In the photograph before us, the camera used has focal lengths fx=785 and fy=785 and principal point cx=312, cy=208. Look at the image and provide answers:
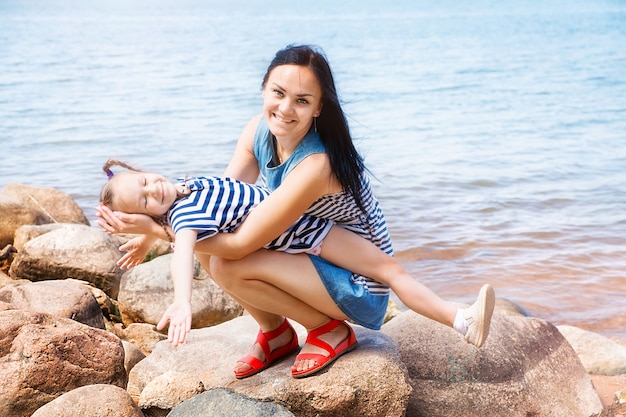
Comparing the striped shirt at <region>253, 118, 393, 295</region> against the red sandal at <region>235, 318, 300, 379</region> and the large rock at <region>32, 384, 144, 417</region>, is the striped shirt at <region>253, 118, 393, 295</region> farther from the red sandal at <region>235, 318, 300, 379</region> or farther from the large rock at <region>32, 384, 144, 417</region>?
the large rock at <region>32, 384, 144, 417</region>

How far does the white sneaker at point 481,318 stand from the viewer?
3121 millimetres

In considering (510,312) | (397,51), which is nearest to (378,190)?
(510,312)

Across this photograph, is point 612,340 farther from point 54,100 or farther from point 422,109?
point 54,100

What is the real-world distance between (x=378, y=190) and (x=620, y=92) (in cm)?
817

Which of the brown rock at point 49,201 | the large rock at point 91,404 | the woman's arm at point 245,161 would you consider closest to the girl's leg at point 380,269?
the woman's arm at point 245,161

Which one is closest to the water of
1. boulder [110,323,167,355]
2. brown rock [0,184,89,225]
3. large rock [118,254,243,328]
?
brown rock [0,184,89,225]

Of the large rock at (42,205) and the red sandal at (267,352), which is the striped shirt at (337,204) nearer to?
the red sandal at (267,352)

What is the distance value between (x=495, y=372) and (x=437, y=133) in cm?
808

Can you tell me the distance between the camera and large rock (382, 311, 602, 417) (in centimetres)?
347

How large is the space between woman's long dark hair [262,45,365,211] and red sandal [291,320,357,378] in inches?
22.1

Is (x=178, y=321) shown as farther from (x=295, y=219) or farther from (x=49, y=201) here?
(x=49, y=201)

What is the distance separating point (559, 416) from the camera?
358cm

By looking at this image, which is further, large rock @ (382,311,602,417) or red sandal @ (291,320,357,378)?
large rock @ (382,311,602,417)

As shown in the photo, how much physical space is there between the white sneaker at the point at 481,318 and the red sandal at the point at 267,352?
0.81m
